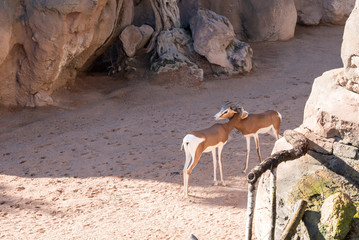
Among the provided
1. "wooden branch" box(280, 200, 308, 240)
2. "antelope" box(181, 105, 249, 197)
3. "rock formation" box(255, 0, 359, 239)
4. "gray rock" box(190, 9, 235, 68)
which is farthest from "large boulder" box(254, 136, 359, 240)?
"gray rock" box(190, 9, 235, 68)

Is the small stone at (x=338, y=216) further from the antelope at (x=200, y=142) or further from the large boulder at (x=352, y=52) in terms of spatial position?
the antelope at (x=200, y=142)

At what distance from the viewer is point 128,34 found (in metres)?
10.2

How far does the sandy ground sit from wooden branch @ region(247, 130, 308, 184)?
1.22 metres

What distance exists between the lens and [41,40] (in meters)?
8.27

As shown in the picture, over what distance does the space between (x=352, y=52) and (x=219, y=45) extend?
21.7 ft

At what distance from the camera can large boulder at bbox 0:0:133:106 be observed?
8.09 m

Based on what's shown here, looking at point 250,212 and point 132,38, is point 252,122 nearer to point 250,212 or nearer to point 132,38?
point 250,212

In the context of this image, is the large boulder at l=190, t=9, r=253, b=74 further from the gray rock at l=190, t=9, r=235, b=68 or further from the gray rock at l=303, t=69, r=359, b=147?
the gray rock at l=303, t=69, r=359, b=147

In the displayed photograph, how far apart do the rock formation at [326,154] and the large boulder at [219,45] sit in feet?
20.3

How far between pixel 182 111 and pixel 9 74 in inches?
123

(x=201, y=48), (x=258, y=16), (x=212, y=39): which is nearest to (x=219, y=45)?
(x=212, y=39)

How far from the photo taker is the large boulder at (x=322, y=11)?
1370cm

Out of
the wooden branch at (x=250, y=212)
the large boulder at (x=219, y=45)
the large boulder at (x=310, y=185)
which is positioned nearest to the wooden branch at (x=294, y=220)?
the large boulder at (x=310, y=185)

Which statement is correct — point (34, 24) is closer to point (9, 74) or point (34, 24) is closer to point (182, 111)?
point (9, 74)
